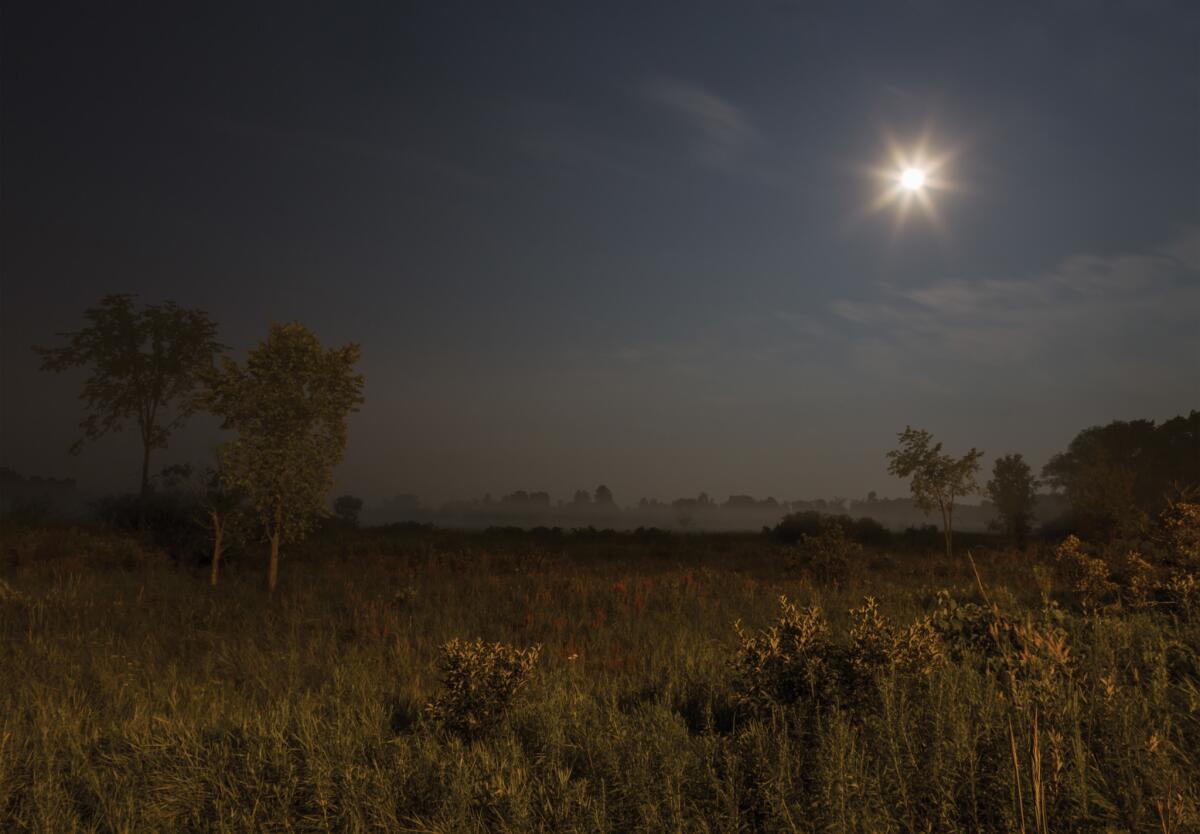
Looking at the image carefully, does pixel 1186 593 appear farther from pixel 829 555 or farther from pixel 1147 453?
pixel 1147 453

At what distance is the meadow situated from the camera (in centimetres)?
386

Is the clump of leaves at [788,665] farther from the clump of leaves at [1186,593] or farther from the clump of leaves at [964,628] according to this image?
the clump of leaves at [1186,593]

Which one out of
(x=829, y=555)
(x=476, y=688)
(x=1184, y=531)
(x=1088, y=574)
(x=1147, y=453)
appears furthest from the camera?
(x=1147, y=453)

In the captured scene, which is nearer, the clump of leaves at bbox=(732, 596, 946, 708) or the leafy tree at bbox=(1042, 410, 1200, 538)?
the clump of leaves at bbox=(732, 596, 946, 708)

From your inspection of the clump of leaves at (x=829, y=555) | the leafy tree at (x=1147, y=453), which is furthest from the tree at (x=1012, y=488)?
the clump of leaves at (x=829, y=555)

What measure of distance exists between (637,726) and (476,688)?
1245 millimetres

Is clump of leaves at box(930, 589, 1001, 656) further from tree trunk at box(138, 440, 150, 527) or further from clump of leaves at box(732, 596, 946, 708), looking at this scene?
tree trunk at box(138, 440, 150, 527)

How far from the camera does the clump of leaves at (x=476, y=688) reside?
5.37 meters

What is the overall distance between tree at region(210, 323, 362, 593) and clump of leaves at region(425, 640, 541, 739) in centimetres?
906

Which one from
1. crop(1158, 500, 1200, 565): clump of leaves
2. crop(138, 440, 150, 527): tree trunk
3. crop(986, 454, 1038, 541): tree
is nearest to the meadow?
crop(1158, 500, 1200, 565): clump of leaves

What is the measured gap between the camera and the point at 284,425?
13.8 metres

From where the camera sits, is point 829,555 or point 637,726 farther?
point 829,555

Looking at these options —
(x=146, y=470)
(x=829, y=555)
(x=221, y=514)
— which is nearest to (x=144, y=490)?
(x=146, y=470)

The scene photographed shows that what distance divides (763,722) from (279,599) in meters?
10.8
